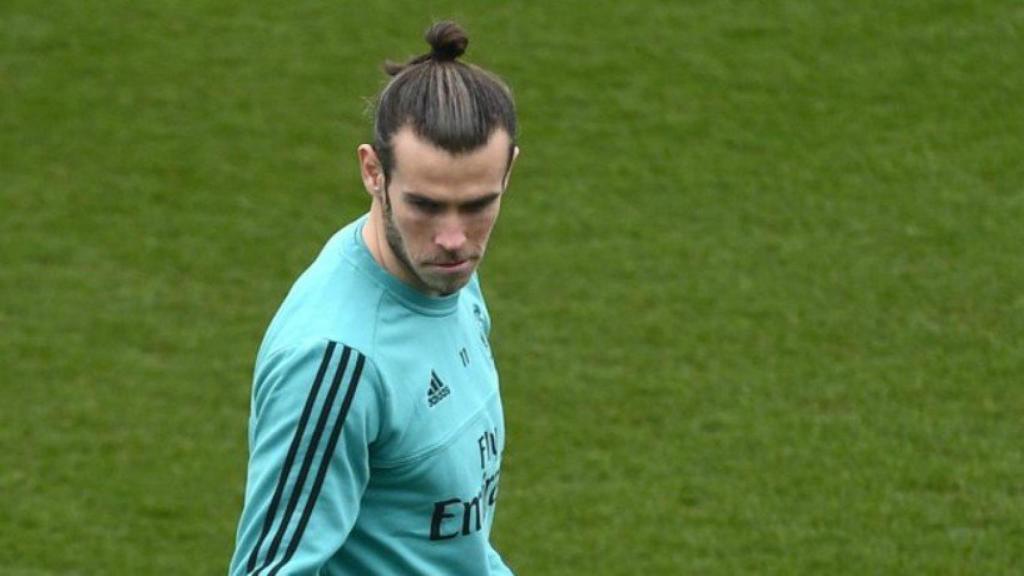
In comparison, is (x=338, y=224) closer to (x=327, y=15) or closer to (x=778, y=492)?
(x=327, y=15)

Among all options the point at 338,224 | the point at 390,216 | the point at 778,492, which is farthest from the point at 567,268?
the point at 390,216

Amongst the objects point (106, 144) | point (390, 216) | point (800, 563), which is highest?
point (390, 216)

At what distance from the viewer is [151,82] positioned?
31.6ft

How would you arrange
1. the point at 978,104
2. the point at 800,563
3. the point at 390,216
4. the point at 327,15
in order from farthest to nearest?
the point at 327,15 → the point at 978,104 → the point at 800,563 → the point at 390,216

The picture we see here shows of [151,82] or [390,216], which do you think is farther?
[151,82]

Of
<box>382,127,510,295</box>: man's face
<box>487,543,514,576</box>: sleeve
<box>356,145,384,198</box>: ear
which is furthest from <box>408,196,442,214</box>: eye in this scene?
<box>487,543,514,576</box>: sleeve

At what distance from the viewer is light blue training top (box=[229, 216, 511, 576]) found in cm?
326

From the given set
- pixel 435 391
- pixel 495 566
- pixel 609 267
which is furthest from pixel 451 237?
pixel 609 267

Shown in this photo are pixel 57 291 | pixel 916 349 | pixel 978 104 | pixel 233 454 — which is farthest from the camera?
pixel 978 104

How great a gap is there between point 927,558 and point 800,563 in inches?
16.5

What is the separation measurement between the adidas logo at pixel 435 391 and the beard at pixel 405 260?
0.51ft

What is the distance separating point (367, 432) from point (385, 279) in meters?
0.32

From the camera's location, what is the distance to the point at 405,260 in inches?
138

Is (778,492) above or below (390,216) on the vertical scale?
below
